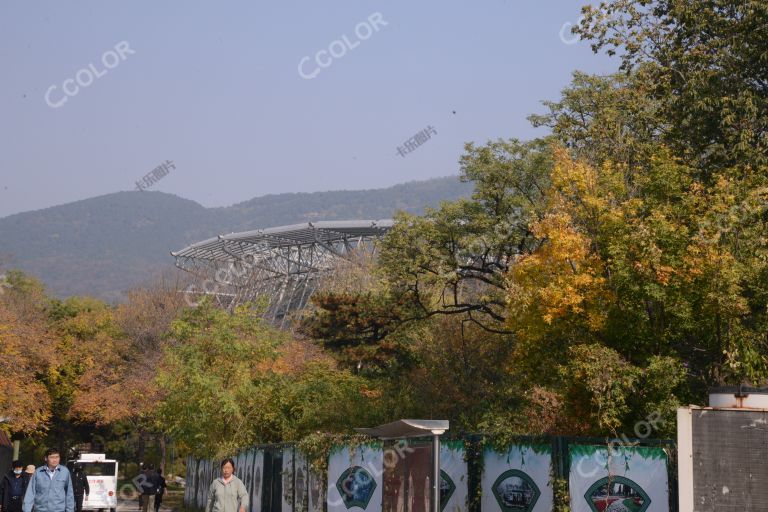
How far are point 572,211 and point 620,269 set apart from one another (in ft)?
9.48

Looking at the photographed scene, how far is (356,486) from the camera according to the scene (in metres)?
18.3

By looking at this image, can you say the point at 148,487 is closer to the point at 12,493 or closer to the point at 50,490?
the point at 12,493

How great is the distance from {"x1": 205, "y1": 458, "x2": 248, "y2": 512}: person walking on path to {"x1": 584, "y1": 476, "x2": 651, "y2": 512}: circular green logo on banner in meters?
4.63

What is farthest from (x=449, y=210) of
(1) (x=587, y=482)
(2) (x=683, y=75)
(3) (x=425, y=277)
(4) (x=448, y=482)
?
(1) (x=587, y=482)

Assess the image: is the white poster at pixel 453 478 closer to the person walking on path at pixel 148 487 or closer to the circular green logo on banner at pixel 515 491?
the circular green logo on banner at pixel 515 491

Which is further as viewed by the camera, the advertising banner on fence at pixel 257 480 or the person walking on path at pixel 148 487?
the person walking on path at pixel 148 487

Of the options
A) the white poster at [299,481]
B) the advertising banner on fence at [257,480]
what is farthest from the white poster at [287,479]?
the advertising banner on fence at [257,480]

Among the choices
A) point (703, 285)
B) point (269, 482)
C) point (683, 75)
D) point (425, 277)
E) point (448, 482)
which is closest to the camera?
point (448, 482)

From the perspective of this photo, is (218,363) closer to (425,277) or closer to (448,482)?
(425,277)

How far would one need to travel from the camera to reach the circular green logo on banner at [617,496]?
13805 mm

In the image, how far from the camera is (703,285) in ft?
61.8

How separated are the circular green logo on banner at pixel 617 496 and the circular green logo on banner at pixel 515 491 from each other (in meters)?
1.05

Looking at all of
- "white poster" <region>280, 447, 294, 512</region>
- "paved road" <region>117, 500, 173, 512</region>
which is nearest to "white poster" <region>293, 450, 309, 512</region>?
"white poster" <region>280, 447, 294, 512</region>

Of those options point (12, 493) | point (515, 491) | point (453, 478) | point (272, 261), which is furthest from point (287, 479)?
point (272, 261)
